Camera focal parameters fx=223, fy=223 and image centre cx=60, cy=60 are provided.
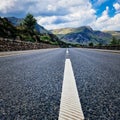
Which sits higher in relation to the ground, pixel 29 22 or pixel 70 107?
pixel 29 22

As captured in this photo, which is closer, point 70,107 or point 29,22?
point 70,107

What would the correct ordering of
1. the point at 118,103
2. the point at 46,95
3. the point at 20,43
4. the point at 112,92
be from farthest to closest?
1. the point at 20,43
2. the point at 112,92
3. the point at 46,95
4. the point at 118,103

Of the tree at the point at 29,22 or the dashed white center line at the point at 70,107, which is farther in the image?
the tree at the point at 29,22

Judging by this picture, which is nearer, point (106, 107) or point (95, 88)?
point (106, 107)

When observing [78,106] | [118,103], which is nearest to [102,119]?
[78,106]

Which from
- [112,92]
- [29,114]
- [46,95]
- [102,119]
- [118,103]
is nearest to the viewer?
[102,119]

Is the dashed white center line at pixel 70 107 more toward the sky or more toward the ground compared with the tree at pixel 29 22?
more toward the ground

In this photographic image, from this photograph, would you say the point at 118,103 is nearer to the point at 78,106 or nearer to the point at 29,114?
the point at 78,106

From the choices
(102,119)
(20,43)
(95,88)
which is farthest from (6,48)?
(102,119)

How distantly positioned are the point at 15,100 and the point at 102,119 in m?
1.15

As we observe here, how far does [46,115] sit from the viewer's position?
210cm

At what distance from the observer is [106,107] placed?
239 cm

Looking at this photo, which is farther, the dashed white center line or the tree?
the tree

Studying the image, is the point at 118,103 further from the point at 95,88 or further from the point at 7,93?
the point at 7,93
